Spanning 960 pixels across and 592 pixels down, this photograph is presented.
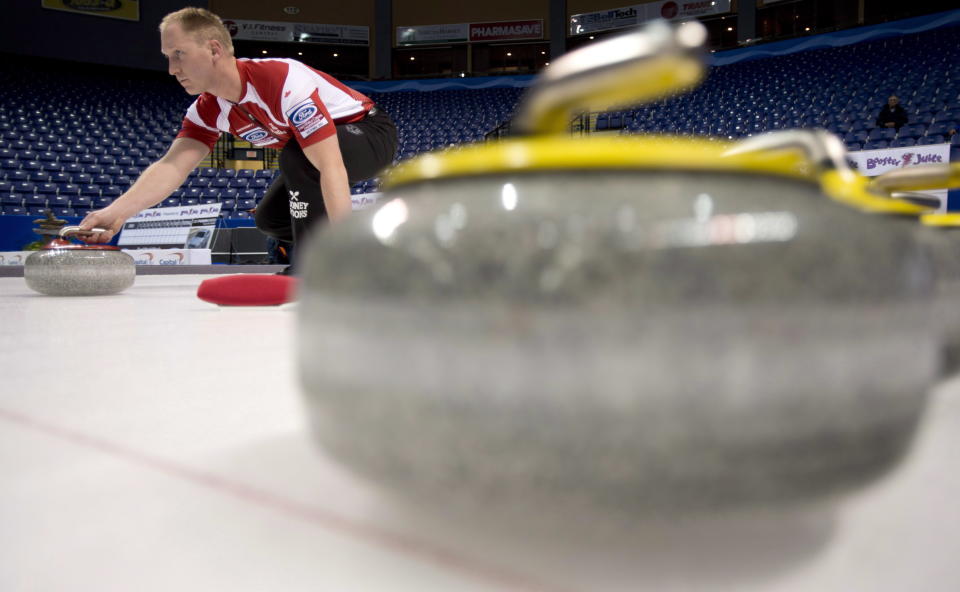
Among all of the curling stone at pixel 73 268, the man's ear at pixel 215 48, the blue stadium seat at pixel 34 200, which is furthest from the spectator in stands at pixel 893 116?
the blue stadium seat at pixel 34 200

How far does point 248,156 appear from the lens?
29.2 feet

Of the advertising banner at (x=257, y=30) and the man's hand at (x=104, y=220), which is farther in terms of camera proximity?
the advertising banner at (x=257, y=30)

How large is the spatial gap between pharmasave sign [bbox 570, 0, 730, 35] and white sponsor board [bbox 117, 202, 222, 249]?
617cm

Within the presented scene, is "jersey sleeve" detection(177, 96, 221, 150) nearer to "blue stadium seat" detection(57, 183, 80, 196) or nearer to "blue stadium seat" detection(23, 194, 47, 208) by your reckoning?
"blue stadium seat" detection(23, 194, 47, 208)

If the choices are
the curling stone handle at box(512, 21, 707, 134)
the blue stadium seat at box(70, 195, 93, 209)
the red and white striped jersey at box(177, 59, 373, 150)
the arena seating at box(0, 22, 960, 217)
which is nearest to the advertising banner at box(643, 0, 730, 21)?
the arena seating at box(0, 22, 960, 217)

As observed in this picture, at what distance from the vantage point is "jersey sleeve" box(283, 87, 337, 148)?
1.20 m

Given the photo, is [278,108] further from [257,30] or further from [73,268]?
[257,30]

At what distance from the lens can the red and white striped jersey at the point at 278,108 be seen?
1216mm

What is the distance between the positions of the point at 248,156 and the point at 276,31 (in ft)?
5.89

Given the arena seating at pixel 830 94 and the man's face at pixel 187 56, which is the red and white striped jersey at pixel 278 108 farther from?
the arena seating at pixel 830 94

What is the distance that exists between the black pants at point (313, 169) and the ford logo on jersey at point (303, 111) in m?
0.15

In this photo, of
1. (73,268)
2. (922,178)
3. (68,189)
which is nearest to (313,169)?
(73,268)

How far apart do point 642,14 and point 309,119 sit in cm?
873

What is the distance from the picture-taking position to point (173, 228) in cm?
475
